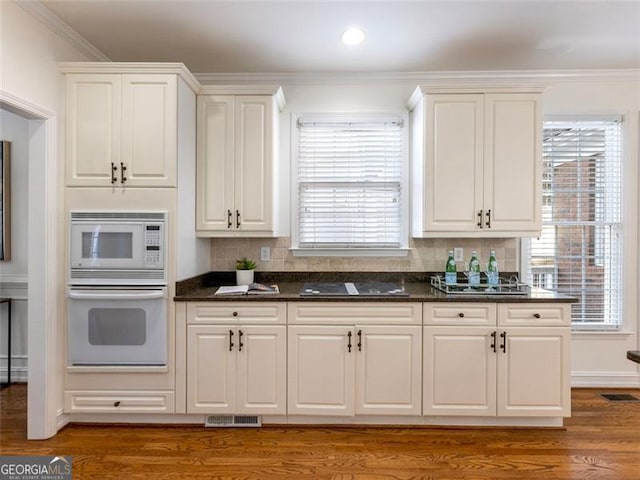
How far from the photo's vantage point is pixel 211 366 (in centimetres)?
257

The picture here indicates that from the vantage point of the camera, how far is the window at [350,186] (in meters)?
3.26

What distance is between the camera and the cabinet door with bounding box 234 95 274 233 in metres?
2.89

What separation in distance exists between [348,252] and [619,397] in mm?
2508

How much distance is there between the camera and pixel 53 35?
2.48 meters

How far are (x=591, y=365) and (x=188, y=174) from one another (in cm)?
371

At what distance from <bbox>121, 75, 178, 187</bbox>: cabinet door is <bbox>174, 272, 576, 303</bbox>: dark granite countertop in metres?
0.79

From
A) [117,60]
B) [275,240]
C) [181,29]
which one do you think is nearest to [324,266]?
[275,240]

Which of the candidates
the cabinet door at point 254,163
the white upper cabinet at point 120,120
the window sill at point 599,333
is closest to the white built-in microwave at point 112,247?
the white upper cabinet at point 120,120

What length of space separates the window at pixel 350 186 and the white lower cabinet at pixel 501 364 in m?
0.93

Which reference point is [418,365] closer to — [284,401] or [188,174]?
[284,401]

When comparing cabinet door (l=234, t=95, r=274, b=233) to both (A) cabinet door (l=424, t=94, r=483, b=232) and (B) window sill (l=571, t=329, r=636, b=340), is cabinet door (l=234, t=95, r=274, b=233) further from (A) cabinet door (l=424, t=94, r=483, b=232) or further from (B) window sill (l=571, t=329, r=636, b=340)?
(B) window sill (l=571, t=329, r=636, b=340)

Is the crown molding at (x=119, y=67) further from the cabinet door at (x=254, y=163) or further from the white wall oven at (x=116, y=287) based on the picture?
the white wall oven at (x=116, y=287)

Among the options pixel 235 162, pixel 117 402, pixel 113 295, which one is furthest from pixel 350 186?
pixel 117 402

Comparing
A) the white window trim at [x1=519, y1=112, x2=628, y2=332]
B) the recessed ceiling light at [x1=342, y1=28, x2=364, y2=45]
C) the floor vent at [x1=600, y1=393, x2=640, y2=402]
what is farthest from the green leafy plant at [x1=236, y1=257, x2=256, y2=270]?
the floor vent at [x1=600, y1=393, x2=640, y2=402]
